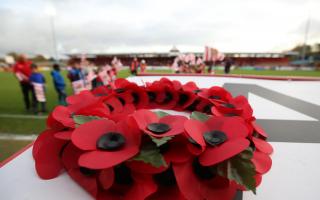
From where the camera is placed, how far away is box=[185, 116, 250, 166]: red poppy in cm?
59

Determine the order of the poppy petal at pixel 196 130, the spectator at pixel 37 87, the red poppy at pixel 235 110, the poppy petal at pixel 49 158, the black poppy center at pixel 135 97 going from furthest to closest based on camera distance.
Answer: the spectator at pixel 37 87 → the black poppy center at pixel 135 97 → the red poppy at pixel 235 110 → the poppy petal at pixel 49 158 → the poppy petal at pixel 196 130

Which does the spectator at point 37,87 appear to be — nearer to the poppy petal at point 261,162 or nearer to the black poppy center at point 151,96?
the black poppy center at point 151,96

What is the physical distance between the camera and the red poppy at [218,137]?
0.59 meters

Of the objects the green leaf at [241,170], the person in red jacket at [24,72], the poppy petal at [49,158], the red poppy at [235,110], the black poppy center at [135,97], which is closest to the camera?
the green leaf at [241,170]

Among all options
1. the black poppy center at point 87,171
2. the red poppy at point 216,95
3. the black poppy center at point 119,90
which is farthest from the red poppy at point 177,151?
the black poppy center at point 119,90

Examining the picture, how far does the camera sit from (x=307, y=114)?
1.62 meters

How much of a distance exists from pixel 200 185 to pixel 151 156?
0.18 meters

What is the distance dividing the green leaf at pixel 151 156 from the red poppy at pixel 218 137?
0.39 ft

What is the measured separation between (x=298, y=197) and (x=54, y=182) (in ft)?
2.75

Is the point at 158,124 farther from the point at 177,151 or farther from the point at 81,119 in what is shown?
the point at 81,119

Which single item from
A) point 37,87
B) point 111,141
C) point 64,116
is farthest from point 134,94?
point 37,87

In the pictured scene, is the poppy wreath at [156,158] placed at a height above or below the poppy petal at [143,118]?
below

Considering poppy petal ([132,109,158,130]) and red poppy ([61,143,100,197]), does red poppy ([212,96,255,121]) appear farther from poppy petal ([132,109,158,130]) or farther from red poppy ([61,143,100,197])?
red poppy ([61,143,100,197])

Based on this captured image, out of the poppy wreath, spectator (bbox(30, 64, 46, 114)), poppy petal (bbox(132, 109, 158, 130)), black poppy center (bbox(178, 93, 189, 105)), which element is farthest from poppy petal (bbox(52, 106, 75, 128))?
spectator (bbox(30, 64, 46, 114))
